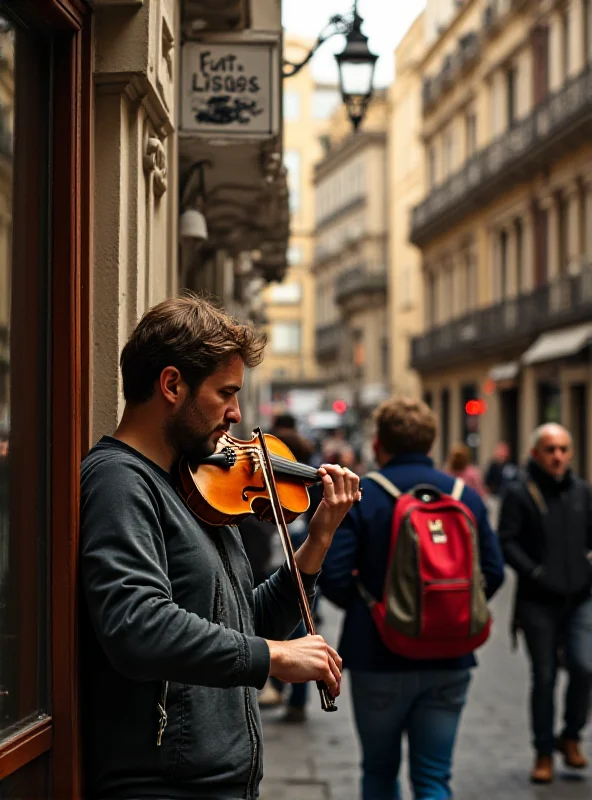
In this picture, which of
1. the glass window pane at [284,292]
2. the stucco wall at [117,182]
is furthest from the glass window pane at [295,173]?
the stucco wall at [117,182]

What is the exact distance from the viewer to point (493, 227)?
41938mm

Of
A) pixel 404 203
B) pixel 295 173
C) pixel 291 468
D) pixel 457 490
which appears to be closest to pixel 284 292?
pixel 295 173

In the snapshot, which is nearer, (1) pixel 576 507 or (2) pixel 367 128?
(1) pixel 576 507

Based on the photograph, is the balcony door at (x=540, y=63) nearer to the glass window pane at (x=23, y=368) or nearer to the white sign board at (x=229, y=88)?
the white sign board at (x=229, y=88)

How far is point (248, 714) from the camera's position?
295 centimetres

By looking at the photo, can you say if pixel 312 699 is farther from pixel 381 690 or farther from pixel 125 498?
pixel 125 498

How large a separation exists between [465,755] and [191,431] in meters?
5.62

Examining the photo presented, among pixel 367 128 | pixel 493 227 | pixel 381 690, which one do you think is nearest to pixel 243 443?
pixel 381 690

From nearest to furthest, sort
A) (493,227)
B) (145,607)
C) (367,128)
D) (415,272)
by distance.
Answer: (145,607) → (493,227) → (415,272) → (367,128)

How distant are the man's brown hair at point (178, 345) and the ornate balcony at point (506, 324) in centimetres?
2901

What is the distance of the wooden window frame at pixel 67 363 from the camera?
294 cm

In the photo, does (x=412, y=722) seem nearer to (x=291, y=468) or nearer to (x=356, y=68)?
(x=291, y=468)

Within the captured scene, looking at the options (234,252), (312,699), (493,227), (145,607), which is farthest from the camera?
(493,227)

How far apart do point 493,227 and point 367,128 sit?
1127 inches
